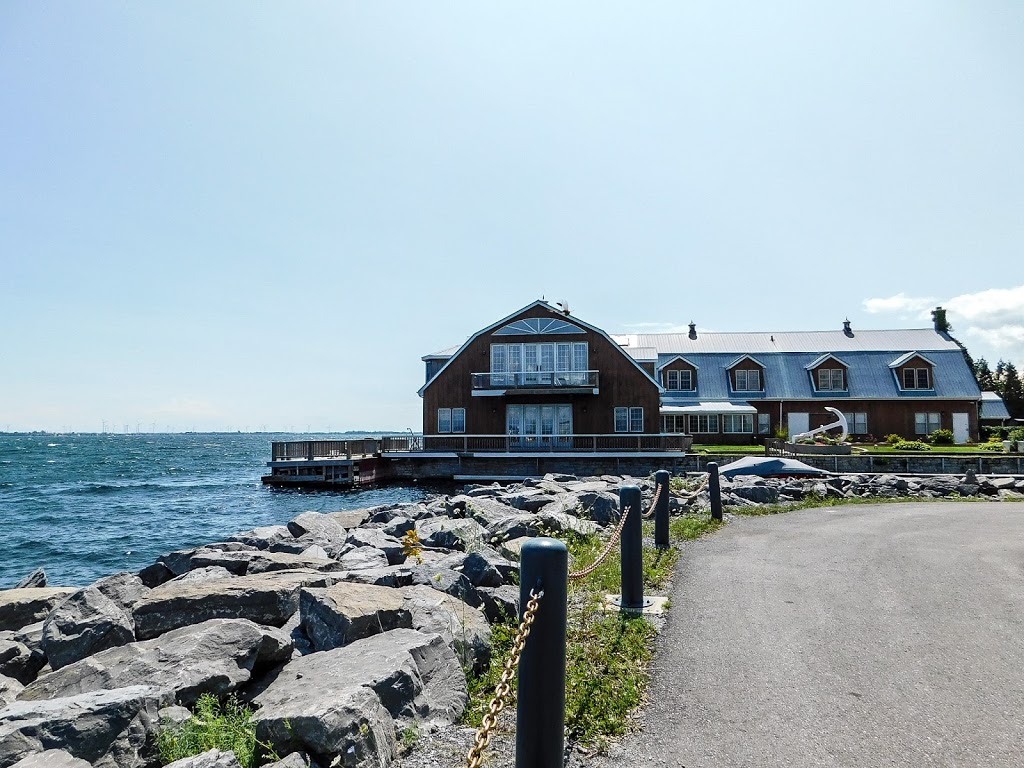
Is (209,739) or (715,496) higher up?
(715,496)

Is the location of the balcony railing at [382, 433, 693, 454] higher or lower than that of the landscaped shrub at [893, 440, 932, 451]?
higher

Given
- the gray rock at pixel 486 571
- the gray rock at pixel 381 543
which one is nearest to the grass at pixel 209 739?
the gray rock at pixel 486 571

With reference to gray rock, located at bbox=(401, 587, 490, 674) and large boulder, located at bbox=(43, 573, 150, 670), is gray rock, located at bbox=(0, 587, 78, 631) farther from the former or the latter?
gray rock, located at bbox=(401, 587, 490, 674)

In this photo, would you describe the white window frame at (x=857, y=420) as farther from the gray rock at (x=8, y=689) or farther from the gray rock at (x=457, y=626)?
the gray rock at (x=8, y=689)

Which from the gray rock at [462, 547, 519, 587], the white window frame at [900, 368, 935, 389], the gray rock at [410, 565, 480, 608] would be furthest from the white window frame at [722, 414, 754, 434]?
the gray rock at [410, 565, 480, 608]

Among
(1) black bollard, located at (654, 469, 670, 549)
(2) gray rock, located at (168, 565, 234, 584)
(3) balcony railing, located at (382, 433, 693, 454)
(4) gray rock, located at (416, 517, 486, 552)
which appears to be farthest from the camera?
(3) balcony railing, located at (382, 433, 693, 454)

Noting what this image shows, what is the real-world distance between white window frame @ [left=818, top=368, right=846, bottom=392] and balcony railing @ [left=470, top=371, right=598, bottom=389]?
19.3 metres

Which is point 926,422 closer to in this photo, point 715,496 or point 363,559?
point 715,496

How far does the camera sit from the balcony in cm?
3809

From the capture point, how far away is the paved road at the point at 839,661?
4.09m

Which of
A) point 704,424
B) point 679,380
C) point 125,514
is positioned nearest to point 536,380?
point 704,424

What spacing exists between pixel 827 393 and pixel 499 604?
46.4 metres

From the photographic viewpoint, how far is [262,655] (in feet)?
16.2

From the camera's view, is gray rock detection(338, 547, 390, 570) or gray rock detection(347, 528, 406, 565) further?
gray rock detection(347, 528, 406, 565)
